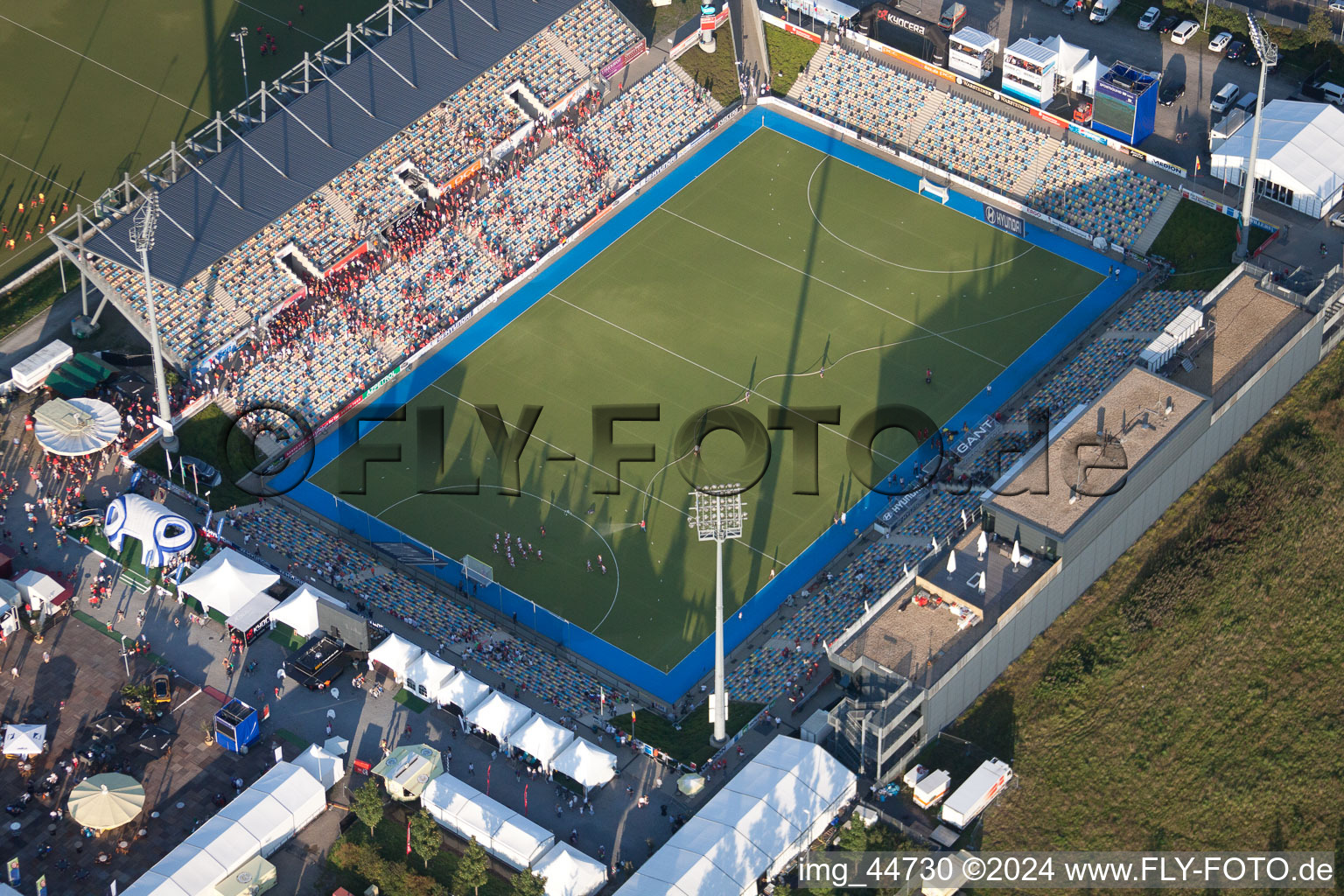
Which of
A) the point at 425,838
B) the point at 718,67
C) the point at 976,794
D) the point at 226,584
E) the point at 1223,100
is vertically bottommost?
the point at 425,838

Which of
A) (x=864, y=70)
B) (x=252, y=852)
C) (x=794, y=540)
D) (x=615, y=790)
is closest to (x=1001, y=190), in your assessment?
(x=864, y=70)

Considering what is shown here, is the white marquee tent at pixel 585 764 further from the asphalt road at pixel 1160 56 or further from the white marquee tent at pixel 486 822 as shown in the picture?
the asphalt road at pixel 1160 56

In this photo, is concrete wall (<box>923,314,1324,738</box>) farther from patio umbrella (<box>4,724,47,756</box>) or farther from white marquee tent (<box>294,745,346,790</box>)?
patio umbrella (<box>4,724,47,756</box>)

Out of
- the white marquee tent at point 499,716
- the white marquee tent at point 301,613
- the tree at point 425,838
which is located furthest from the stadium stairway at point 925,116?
the tree at point 425,838

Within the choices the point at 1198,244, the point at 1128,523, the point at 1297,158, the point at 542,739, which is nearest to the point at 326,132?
the point at 542,739

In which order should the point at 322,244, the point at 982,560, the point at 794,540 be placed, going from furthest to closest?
the point at 322,244 → the point at 794,540 → the point at 982,560

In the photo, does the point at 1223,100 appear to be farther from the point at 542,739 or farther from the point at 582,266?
the point at 542,739

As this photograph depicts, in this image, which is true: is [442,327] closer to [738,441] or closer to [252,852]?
[738,441]
